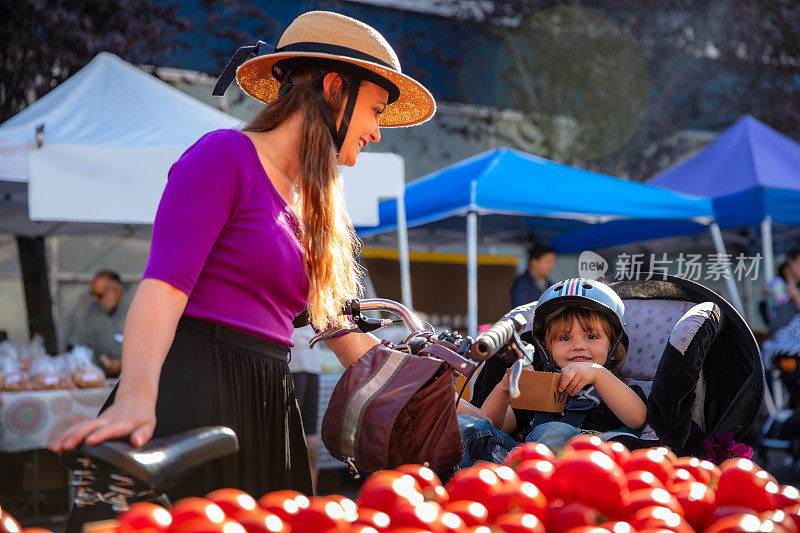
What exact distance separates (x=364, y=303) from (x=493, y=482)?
826mm

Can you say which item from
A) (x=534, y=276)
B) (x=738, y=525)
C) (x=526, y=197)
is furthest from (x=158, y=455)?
(x=534, y=276)

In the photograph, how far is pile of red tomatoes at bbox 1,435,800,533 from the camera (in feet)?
3.40

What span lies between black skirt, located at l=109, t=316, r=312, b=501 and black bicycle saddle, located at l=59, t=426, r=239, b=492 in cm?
36

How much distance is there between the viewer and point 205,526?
3.15 ft

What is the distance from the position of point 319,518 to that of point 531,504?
0.31m

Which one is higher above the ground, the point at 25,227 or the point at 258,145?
the point at 258,145

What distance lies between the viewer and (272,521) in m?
1.04

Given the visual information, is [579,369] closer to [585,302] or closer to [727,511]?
[585,302]

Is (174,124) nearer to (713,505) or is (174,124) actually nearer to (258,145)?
(258,145)

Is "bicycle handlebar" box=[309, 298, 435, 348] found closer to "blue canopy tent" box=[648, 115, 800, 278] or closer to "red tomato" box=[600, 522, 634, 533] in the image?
"red tomato" box=[600, 522, 634, 533]

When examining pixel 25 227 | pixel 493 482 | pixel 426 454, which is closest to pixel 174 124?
pixel 25 227

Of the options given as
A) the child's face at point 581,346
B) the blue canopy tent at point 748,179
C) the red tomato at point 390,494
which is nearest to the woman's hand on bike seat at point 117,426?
the red tomato at point 390,494

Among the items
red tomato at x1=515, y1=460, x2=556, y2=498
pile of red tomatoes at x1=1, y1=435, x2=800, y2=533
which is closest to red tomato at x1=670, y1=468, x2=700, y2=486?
pile of red tomatoes at x1=1, y1=435, x2=800, y2=533

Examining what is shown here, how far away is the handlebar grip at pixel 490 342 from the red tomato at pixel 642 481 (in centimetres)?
34
